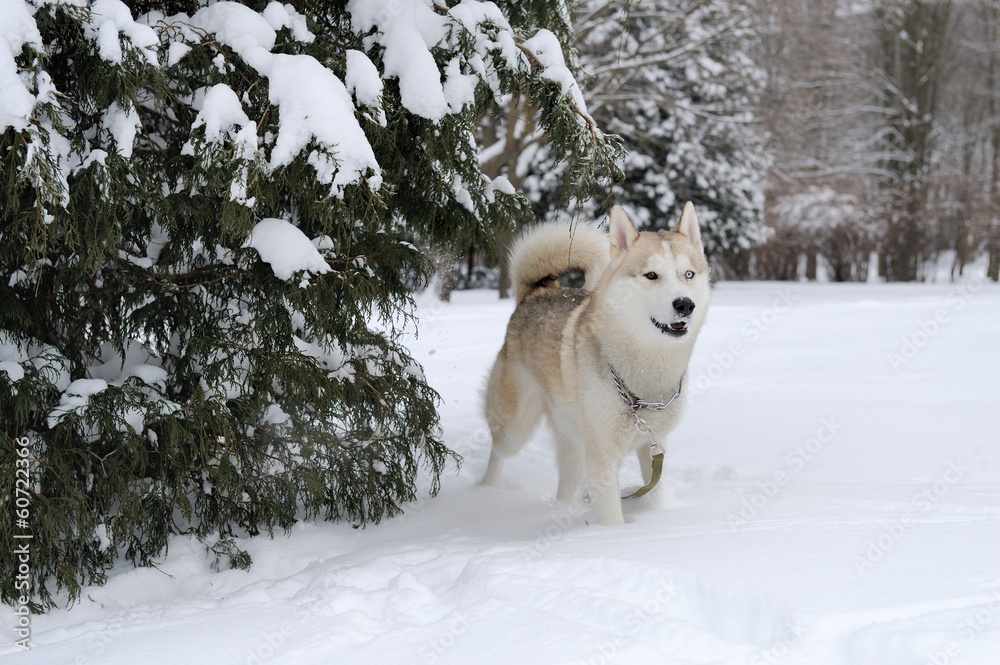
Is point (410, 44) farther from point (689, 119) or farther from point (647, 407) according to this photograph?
point (689, 119)

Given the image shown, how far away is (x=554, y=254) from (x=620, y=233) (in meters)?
0.95

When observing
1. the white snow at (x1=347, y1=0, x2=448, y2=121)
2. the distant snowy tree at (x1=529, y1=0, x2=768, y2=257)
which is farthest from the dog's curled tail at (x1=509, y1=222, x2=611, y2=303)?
the distant snowy tree at (x1=529, y1=0, x2=768, y2=257)

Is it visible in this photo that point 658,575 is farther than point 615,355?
No

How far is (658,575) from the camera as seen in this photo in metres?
2.33

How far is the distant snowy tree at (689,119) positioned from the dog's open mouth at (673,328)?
379 inches

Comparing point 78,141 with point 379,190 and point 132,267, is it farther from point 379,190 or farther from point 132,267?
point 379,190

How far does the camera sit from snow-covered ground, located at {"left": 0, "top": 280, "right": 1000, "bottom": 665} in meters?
2.02

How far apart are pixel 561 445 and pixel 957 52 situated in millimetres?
28072

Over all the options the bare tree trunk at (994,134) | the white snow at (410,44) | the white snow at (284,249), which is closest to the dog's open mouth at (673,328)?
the white snow at (410,44)

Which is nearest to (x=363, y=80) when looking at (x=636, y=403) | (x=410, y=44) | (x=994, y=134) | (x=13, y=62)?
(x=410, y=44)

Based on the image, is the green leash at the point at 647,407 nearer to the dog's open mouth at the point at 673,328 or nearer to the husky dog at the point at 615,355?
the husky dog at the point at 615,355

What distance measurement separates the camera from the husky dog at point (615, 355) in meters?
3.21

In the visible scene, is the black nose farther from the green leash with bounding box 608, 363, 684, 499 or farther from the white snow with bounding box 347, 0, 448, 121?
the white snow with bounding box 347, 0, 448, 121

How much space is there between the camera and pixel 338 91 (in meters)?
2.80
